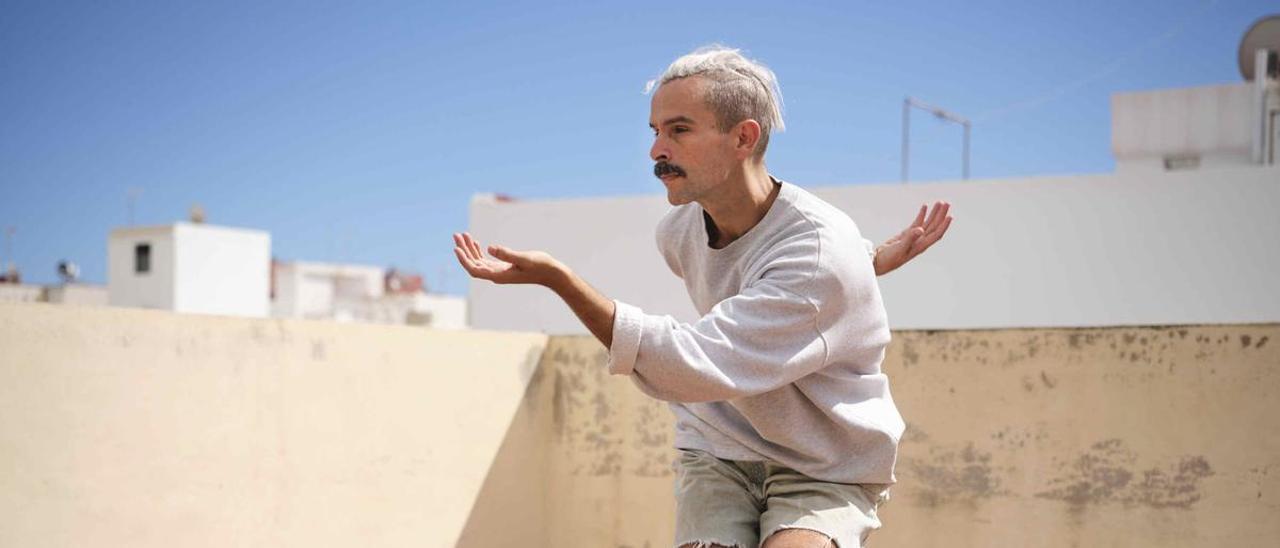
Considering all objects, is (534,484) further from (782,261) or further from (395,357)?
(782,261)

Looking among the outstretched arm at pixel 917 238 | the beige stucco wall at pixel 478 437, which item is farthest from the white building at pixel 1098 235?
the outstretched arm at pixel 917 238

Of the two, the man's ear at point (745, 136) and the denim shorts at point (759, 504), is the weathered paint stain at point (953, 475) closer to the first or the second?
the denim shorts at point (759, 504)

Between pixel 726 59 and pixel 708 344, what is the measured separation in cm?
52

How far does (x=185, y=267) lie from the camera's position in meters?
27.9

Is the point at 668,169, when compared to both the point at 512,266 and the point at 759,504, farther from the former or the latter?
the point at 759,504

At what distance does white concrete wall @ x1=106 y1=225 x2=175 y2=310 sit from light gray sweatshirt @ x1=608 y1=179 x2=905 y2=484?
→ 2717 centimetres

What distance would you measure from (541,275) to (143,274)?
1128 inches

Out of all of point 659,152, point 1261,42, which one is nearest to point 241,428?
point 659,152

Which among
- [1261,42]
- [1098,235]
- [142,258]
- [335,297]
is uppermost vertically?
[1261,42]

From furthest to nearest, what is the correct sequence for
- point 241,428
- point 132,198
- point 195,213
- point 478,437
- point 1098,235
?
point 132,198 → point 195,213 → point 1098,235 → point 478,437 → point 241,428

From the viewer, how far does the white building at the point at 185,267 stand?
2767 centimetres

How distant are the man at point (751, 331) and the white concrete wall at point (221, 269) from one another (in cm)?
2717

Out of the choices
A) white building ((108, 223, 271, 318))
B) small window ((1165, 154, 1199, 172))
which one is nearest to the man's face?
small window ((1165, 154, 1199, 172))

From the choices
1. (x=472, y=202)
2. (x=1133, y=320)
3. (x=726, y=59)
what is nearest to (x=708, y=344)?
(x=726, y=59)
